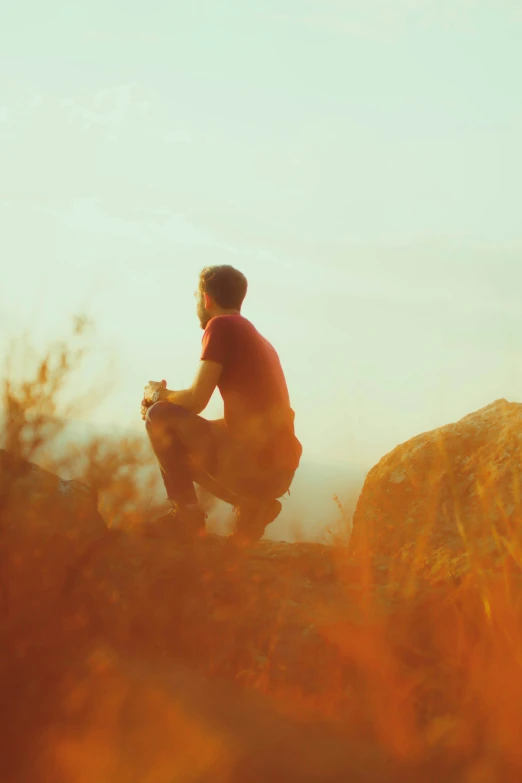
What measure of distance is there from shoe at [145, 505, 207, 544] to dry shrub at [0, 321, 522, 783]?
0.53ft

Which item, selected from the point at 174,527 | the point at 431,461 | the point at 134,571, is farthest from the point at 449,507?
the point at 134,571

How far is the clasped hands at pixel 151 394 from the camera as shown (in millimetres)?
4383

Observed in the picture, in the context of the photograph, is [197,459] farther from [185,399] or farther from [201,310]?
[201,310]

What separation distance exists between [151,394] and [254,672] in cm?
180

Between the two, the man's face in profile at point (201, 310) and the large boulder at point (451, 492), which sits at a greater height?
the man's face in profile at point (201, 310)

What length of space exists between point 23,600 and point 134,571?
1.77 feet

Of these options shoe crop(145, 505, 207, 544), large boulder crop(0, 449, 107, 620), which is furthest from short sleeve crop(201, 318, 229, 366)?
large boulder crop(0, 449, 107, 620)

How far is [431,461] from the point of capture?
682cm

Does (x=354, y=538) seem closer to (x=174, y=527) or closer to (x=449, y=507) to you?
(x=449, y=507)

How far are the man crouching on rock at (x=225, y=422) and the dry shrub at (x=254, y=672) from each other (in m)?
0.30

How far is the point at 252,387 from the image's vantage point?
4.27 meters

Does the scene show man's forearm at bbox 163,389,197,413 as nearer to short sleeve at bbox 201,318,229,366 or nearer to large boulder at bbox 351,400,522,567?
short sleeve at bbox 201,318,229,366

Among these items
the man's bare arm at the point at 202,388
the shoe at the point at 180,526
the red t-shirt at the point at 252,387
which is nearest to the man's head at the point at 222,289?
the red t-shirt at the point at 252,387

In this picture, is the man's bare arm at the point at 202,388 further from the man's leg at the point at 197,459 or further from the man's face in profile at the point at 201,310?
the man's face in profile at the point at 201,310
